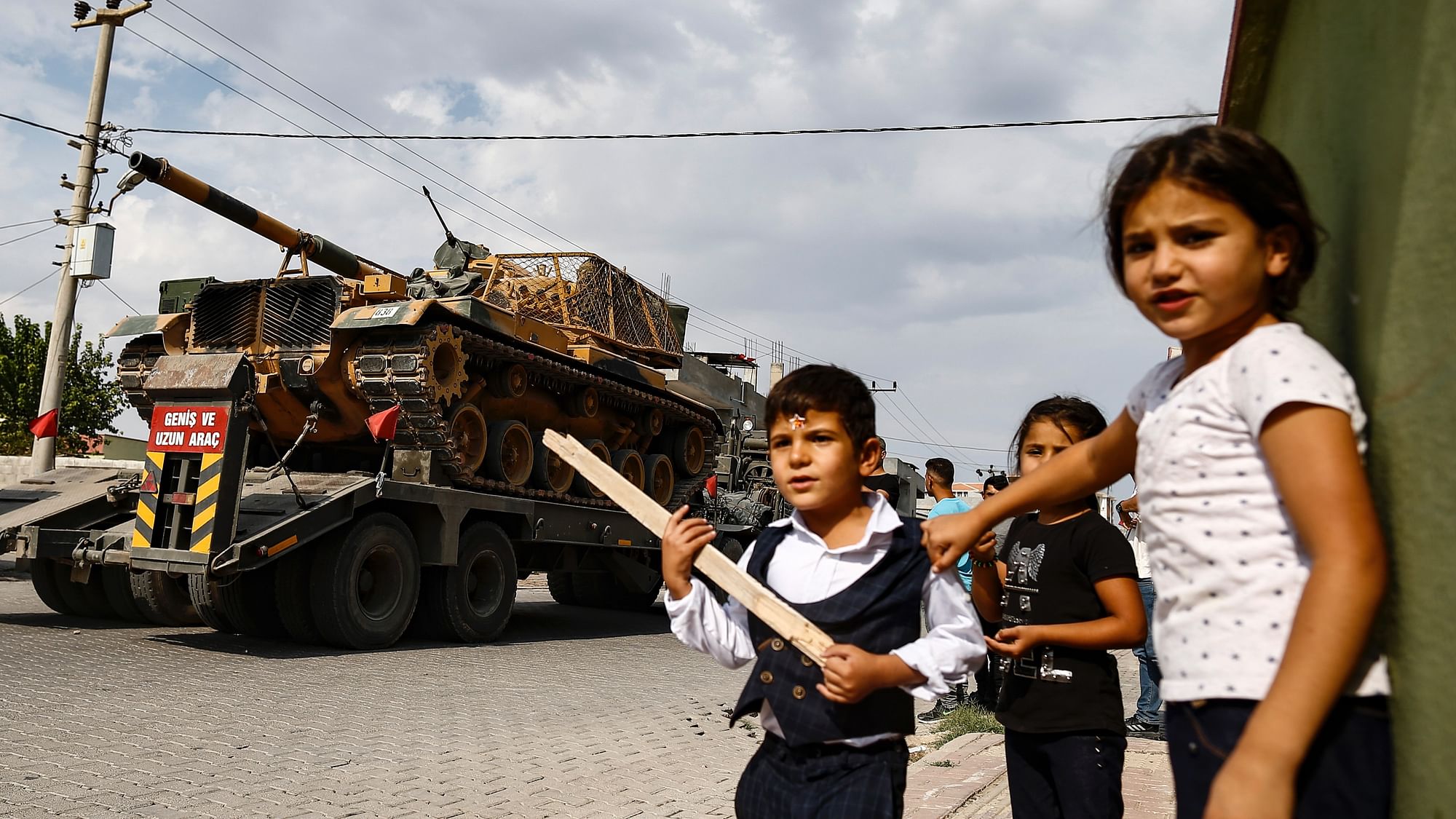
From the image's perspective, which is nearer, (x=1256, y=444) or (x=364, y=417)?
(x=1256, y=444)

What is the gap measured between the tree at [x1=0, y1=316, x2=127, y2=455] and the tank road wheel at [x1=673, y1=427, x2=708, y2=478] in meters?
21.2

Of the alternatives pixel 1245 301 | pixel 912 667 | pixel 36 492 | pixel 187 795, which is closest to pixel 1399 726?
pixel 1245 301

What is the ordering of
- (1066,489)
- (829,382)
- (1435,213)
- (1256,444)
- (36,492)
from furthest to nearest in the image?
(36,492) → (829,382) → (1066,489) → (1256,444) → (1435,213)

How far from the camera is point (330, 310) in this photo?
10641 mm

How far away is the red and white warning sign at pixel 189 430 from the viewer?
8.41 meters

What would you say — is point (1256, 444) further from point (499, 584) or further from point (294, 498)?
point (499, 584)

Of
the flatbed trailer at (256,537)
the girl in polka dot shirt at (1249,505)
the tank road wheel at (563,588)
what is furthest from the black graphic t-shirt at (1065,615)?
the tank road wheel at (563,588)

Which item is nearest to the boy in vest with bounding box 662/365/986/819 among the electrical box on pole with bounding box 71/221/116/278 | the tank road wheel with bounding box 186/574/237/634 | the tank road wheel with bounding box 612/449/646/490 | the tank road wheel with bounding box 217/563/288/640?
the tank road wheel with bounding box 186/574/237/634

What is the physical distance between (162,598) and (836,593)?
943 centimetres

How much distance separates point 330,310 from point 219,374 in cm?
217

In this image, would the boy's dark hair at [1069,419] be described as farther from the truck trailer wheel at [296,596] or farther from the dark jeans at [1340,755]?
the truck trailer wheel at [296,596]

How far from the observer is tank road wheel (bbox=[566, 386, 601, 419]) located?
13.1 m

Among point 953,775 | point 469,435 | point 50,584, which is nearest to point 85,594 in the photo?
point 50,584

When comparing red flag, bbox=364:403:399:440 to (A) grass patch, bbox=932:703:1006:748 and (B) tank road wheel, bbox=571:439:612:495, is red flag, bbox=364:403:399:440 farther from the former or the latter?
(A) grass patch, bbox=932:703:1006:748
